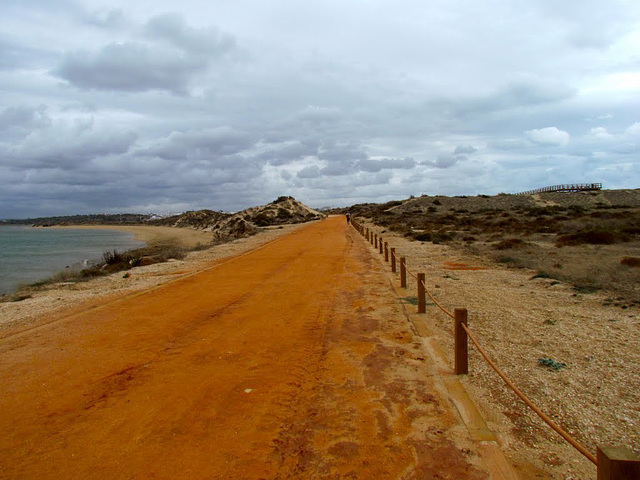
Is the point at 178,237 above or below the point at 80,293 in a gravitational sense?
below

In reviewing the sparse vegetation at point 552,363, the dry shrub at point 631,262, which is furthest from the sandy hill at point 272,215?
the sparse vegetation at point 552,363

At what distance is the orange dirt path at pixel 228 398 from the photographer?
150 inches

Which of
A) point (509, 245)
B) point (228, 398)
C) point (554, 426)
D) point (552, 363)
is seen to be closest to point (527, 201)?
point (509, 245)

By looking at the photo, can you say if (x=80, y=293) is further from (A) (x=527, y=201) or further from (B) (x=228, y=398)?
(A) (x=527, y=201)

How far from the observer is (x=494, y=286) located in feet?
37.6

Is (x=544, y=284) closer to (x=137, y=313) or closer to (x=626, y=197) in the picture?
(x=137, y=313)

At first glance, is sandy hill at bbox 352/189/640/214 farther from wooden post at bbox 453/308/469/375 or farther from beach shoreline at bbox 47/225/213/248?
wooden post at bbox 453/308/469/375

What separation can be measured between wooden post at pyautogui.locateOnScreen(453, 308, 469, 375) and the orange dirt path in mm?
380

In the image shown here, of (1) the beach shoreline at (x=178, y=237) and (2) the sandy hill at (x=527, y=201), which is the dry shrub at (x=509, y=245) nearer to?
(1) the beach shoreline at (x=178, y=237)

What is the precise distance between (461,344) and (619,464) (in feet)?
10.5

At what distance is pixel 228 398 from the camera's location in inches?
198

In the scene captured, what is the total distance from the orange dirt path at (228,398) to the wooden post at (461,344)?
38 cm

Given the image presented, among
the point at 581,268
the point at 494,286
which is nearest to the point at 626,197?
the point at 581,268

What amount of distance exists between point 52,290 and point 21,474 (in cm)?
1158
